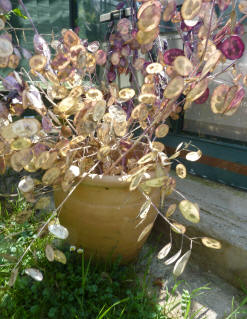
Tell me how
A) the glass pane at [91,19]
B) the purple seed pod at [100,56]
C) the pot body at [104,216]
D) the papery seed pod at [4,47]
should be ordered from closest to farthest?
the papery seed pod at [4,47] < the pot body at [104,216] < the purple seed pod at [100,56] < the glass pane at [91,19]

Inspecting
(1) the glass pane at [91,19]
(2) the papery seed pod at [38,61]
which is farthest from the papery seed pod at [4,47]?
(1) the glass pane at [91,19]

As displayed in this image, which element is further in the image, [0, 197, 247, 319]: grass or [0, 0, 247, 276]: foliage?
[0, 197, 247, 319]: grass

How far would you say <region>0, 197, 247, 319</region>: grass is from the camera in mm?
966

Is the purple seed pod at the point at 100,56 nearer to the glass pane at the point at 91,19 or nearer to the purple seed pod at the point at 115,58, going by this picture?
the purple seed pod at the point at 115,58

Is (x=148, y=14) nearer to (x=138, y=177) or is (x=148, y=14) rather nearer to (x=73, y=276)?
(x=138, y=177)

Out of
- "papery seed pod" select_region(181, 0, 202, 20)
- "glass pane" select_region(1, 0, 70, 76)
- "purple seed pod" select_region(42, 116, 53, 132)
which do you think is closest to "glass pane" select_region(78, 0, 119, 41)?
"glass pane" select_region(1, 0, 70, 76)

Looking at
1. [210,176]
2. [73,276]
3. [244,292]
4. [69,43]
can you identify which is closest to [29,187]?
[73,276]

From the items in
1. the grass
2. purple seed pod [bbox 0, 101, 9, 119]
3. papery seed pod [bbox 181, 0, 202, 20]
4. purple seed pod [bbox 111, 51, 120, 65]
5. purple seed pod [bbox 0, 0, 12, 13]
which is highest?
purple seed pod [bbox 0, 0, 12, 13]

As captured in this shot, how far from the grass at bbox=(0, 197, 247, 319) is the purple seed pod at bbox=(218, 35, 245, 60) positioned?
800mm

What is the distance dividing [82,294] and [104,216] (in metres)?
0.28

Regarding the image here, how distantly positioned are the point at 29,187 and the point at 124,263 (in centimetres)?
57

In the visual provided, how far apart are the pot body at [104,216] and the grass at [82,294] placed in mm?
62

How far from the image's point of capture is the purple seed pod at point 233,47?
2.69ft

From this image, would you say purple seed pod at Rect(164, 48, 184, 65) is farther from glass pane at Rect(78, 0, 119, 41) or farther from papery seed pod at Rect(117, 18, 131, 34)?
glass pane at Rect(78, 0, 119, 41)
